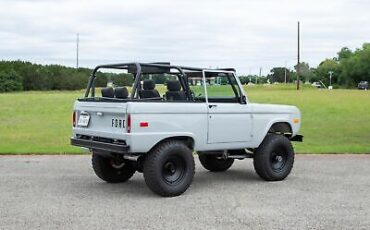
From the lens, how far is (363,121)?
2556cm

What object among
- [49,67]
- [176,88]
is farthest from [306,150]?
[49,67]

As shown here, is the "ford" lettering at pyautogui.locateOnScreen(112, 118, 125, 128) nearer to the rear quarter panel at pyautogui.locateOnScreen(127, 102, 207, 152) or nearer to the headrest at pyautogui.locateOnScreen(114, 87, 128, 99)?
the rear quarter panel at pyautogui.locateOnScreen(127, 102, 207, 152)

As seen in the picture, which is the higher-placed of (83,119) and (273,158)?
(83,119)

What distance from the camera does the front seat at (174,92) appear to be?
8.72 m

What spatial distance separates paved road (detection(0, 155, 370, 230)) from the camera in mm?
6662

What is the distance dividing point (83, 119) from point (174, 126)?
4.82 feet

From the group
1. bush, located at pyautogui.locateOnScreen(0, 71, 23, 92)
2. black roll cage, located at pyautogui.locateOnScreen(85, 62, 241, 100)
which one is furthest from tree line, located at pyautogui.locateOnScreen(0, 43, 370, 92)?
black roll cage, located at pyautogui.locateOnScreen(85, 62, 241, 100)

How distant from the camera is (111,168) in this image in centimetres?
959

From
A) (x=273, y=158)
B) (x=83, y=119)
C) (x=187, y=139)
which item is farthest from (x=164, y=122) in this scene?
(x=273, y=158)

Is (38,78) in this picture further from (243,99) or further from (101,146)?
(101,146)

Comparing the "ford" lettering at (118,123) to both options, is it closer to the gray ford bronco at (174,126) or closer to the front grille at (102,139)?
the gray ford bronco at (174,126)

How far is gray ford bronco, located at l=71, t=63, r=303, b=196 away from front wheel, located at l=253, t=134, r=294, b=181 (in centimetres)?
2

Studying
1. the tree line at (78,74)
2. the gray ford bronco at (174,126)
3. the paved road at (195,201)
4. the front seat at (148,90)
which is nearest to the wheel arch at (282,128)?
the gray ford bronco at (174,126)

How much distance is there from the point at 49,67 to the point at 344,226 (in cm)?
11800
